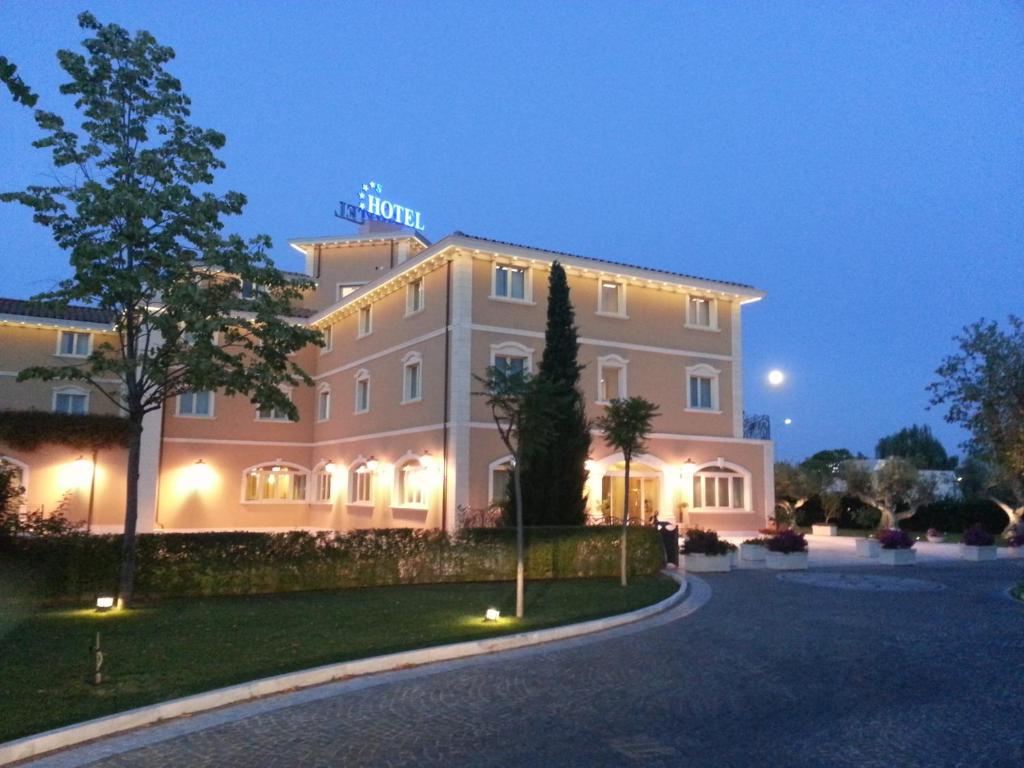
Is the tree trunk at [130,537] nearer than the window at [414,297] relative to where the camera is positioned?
Yes

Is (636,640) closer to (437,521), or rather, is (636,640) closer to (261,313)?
(261,313)

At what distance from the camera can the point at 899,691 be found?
8344 mm

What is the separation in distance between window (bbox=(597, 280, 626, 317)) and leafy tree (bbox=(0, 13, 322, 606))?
1442 centimetres

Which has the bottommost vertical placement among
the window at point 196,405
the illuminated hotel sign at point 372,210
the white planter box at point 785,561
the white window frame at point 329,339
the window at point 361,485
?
the white planter box at point 785,561

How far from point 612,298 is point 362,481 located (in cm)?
1084

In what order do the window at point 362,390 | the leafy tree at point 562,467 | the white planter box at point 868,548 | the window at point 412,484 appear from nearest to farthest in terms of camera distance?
the leafy tree at point 562,467
the white planter box at point 868,548
the window at point 412,484
the window at point 362,390

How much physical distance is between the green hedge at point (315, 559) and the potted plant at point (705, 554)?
166cm

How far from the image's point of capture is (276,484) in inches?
1313

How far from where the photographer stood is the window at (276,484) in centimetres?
3268

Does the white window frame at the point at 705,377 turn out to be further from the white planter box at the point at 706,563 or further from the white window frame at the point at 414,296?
the white window frame at the point at 414,296

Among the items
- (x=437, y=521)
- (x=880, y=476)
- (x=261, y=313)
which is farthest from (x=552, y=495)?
(x=880, y=476)

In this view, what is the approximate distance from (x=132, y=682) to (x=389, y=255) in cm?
3080

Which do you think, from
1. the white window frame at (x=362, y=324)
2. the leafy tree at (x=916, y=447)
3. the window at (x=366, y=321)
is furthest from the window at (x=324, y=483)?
the leafy tree at (x=916, y=447)

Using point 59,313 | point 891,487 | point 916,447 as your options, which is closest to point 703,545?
point 891,487
